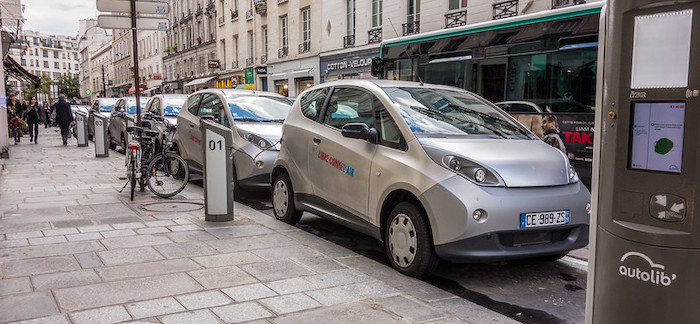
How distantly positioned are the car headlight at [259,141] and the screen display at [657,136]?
646 cm

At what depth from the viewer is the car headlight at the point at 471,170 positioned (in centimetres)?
427

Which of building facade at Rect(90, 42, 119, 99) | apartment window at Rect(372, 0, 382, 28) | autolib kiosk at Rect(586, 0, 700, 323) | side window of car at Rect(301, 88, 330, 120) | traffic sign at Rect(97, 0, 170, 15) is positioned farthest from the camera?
building facade at Rect(90, 42, 119, 99)

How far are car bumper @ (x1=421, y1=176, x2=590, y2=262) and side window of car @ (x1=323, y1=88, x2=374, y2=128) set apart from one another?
4.50 ft

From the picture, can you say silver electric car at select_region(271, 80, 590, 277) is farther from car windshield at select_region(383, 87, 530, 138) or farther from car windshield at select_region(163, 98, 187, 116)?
car windshield at select_region(163, 98, 187, 116)

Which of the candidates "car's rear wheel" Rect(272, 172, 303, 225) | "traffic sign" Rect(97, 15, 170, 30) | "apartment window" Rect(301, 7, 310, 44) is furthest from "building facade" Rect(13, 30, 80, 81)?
"car's rear wheel" Rect(272, 172, 303, 225)

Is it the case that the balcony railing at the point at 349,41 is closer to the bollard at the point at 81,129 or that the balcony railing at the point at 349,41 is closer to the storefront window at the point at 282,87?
the storefront window at the point at 282,87

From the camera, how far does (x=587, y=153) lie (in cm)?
821

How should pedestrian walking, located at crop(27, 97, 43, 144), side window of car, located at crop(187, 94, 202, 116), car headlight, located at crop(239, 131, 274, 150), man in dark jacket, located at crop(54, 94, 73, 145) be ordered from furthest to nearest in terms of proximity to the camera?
1. pedestrian walking, located at crop(27, 97, 43, 144)
2. man in dark jacket, located at crop(54, 94, 73, 145)
3. side window of car, located at crop(187, 94, 202, 116)
4. car headlight, located at crop(239, 131, 274, 150)

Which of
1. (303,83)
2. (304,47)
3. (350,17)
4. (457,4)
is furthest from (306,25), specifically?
(457,4)

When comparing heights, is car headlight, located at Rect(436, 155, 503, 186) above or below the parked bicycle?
above

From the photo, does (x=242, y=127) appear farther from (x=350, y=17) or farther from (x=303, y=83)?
(x=303, y=83)

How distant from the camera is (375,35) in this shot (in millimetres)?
23000

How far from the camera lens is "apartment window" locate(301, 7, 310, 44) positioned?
93.7 feet

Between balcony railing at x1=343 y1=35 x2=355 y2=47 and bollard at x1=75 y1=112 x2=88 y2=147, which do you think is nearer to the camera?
bollard at x1=75 y1=112 x2=88 y2=147
